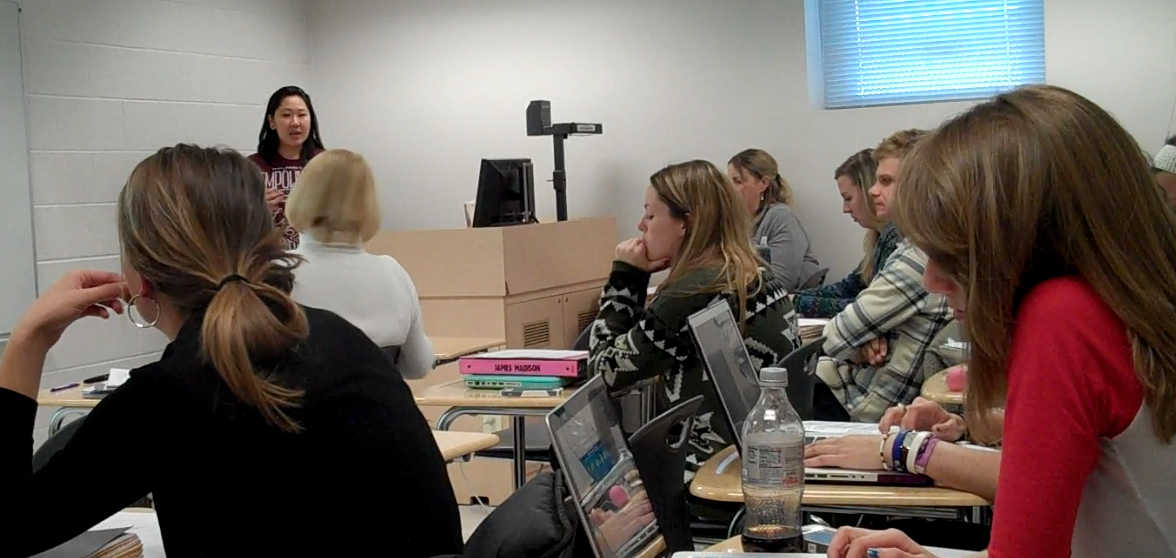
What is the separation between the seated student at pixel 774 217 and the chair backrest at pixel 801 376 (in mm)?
2593

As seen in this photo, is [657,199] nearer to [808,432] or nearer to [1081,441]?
[808,432]

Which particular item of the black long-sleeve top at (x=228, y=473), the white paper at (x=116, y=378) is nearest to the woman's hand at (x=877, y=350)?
the black long-sleeve top at (x=228, y=473)

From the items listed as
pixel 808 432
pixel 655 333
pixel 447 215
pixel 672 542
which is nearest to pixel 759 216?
pixel 447 215

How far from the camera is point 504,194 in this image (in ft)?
17.9

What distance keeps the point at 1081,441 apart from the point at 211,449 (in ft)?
3.41

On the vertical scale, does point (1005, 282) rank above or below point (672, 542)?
above

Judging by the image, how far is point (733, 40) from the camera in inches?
236

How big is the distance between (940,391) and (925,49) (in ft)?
10.7

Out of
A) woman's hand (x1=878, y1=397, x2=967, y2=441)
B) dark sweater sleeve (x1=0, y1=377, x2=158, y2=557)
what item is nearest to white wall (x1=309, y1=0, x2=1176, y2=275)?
woman's hand (x1=878, y1=397, x2=967, y2=441)

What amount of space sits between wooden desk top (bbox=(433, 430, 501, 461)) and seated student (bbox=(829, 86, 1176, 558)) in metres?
1.47

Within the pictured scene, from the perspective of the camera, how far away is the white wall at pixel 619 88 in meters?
5.32

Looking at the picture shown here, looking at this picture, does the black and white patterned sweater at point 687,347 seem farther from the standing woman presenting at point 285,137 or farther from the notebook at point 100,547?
the standing woman presenting at point 285,137

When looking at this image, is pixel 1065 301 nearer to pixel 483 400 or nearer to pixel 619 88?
pixel 483 400

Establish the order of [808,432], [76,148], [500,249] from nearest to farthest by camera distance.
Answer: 1. [808,432]
2. [500,249]
3. [76,148]
